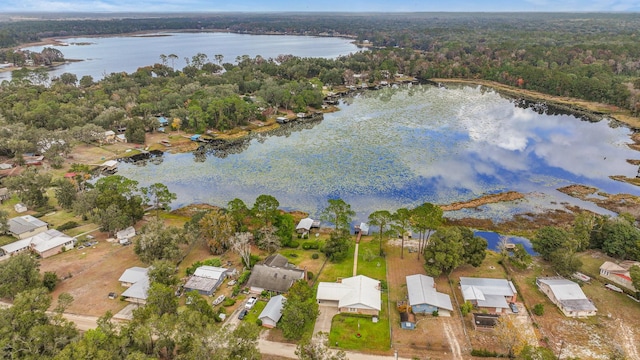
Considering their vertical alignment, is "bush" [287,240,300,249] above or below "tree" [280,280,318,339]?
below

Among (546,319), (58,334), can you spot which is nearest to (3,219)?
(58,334)

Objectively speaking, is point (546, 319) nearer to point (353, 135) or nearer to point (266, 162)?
point (266, 162)

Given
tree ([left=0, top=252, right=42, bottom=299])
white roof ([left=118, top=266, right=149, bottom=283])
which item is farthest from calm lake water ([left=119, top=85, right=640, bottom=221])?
tree ([left=0, top=252, right=42, bottom=299])

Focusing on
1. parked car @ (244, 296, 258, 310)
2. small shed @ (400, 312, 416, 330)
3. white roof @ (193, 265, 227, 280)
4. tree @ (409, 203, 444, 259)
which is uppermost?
tree @ (409, 203, 444, 259)

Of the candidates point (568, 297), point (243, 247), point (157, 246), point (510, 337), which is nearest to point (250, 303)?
point (243, 247)

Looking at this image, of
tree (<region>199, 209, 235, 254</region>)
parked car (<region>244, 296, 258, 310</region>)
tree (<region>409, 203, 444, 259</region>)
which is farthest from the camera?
tree (<region>199, 209, 235, 254</region>)

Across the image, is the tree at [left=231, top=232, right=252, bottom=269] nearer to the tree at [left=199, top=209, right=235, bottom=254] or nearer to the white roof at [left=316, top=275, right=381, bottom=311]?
the tree at [left=199, top=209, right=235, bottom=254]

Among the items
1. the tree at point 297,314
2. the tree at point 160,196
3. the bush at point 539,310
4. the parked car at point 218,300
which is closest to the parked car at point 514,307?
the bush at point 539,310
